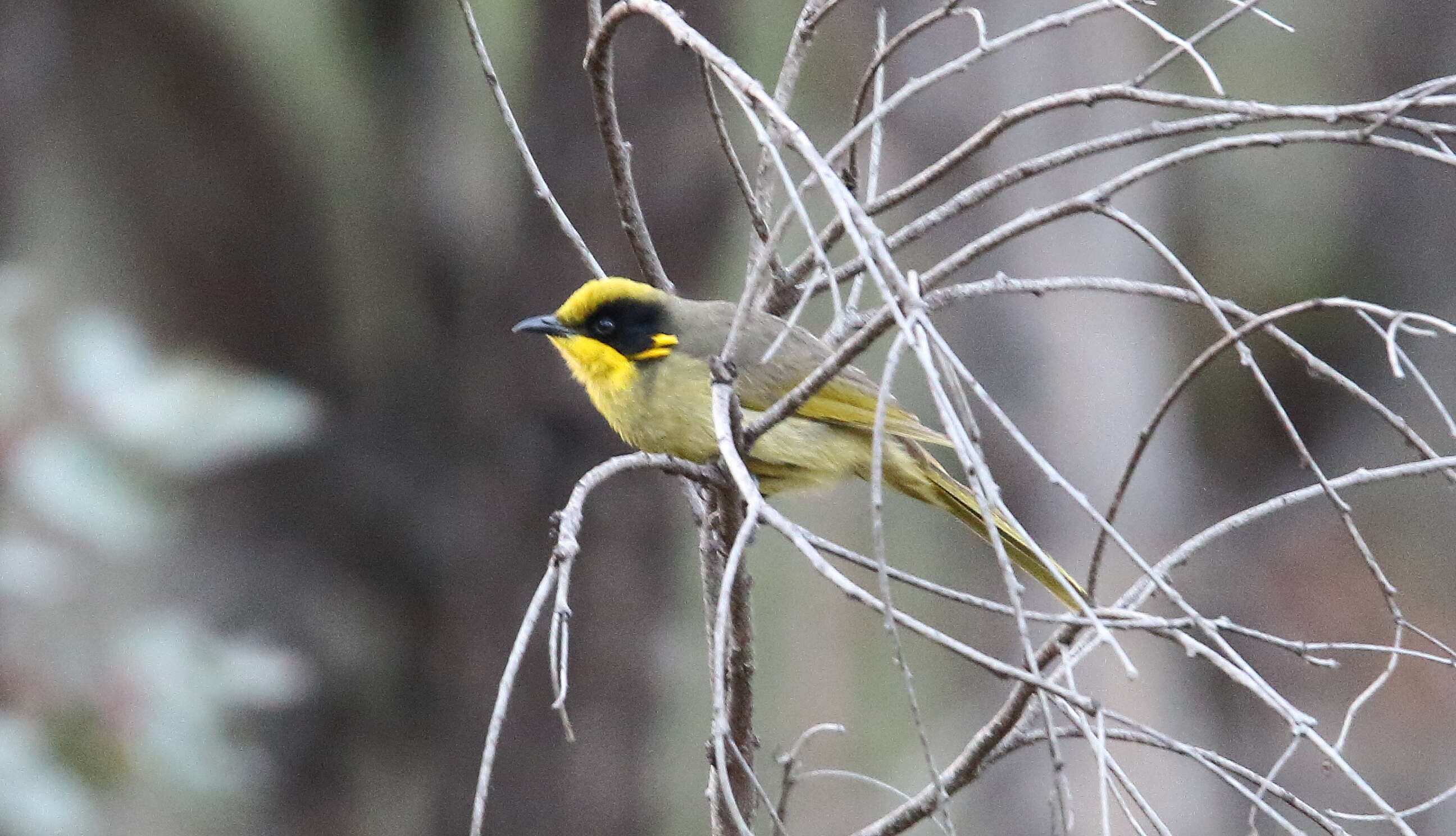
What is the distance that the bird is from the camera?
2.81 metres

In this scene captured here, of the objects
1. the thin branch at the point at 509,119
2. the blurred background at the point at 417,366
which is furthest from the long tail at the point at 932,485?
the blurred background at the point at 417,366

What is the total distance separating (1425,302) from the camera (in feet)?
29.6

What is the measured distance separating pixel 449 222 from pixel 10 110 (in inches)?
59.1

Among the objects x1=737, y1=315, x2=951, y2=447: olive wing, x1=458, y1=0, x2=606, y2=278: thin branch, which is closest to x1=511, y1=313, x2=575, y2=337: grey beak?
x1=737, y1=315, x2=951, y2=447: olive wing

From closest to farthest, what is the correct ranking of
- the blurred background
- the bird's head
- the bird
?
the bird
the bird's head
the blurred background

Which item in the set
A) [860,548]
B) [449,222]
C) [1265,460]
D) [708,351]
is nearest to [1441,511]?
[1265,460]

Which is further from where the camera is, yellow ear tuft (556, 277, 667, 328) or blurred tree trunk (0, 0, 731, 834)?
blurred tree trunk (0, 0, 731, 834)

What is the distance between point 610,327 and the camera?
2.99 m

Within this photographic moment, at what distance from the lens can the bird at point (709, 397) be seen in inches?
111

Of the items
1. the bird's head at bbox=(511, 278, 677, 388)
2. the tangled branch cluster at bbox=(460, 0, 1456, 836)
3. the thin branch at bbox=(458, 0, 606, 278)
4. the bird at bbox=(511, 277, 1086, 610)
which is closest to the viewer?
the tangled branch cluster at bbox=(460, 0, 1456, 836)

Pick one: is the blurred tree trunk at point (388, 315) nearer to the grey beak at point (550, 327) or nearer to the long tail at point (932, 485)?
the grey beak at point (550, 327)

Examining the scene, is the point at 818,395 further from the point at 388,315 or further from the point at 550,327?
the point at 388,315

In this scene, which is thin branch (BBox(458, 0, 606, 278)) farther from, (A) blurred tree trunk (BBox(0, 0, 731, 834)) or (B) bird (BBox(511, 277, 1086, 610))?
(A) blurred tree trunk (BBox(0, 0, 731, 834))

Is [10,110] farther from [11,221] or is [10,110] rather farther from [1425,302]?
[1425,302]
